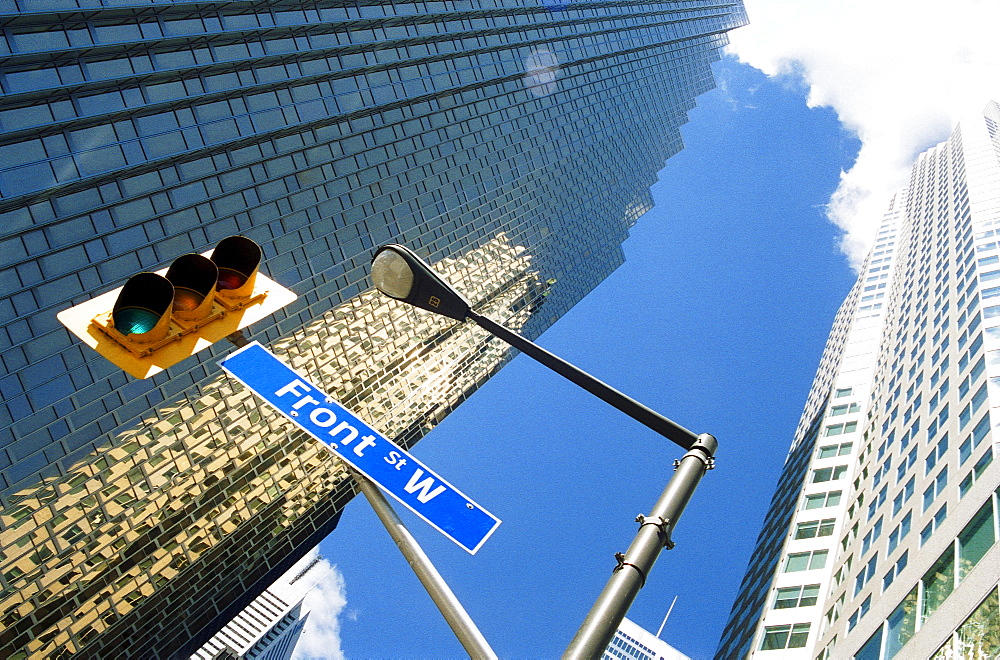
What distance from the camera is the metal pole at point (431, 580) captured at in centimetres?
363

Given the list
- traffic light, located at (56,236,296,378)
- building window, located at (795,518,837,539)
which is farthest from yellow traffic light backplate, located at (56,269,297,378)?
building window, located at (795,518,837,539)

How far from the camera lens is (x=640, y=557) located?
412 centimetres

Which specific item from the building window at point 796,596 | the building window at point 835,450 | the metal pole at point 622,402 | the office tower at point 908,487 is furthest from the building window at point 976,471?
the building window at point 835,450

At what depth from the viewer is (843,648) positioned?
25.3 m

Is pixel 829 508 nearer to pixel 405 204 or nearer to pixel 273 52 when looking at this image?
pixel 405 204

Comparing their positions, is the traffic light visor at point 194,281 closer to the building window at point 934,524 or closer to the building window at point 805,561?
the building window at point 934,524

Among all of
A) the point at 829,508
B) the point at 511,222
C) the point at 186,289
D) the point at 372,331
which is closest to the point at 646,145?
the point at 511,222

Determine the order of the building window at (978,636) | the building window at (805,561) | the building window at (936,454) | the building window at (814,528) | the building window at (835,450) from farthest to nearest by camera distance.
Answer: the building window at (835,450) → the building window at (814,528) → the building window at (805,561) → the building window at (936,454) → the building window at (978,636)

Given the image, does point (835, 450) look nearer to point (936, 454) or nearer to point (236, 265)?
point (936, 454)

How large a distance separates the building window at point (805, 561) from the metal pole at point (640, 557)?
124 feet

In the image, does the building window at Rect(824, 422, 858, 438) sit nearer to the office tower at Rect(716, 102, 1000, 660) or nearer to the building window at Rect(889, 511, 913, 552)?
the office tower at Rect(716, 102, 1000, 660)

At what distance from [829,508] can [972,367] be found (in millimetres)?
15684

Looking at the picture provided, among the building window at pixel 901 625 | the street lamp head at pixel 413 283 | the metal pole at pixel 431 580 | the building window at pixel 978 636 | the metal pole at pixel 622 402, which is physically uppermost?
the building window at pixel 901 625

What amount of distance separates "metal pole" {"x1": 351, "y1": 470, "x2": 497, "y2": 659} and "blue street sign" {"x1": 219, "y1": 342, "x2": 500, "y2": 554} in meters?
0.10
